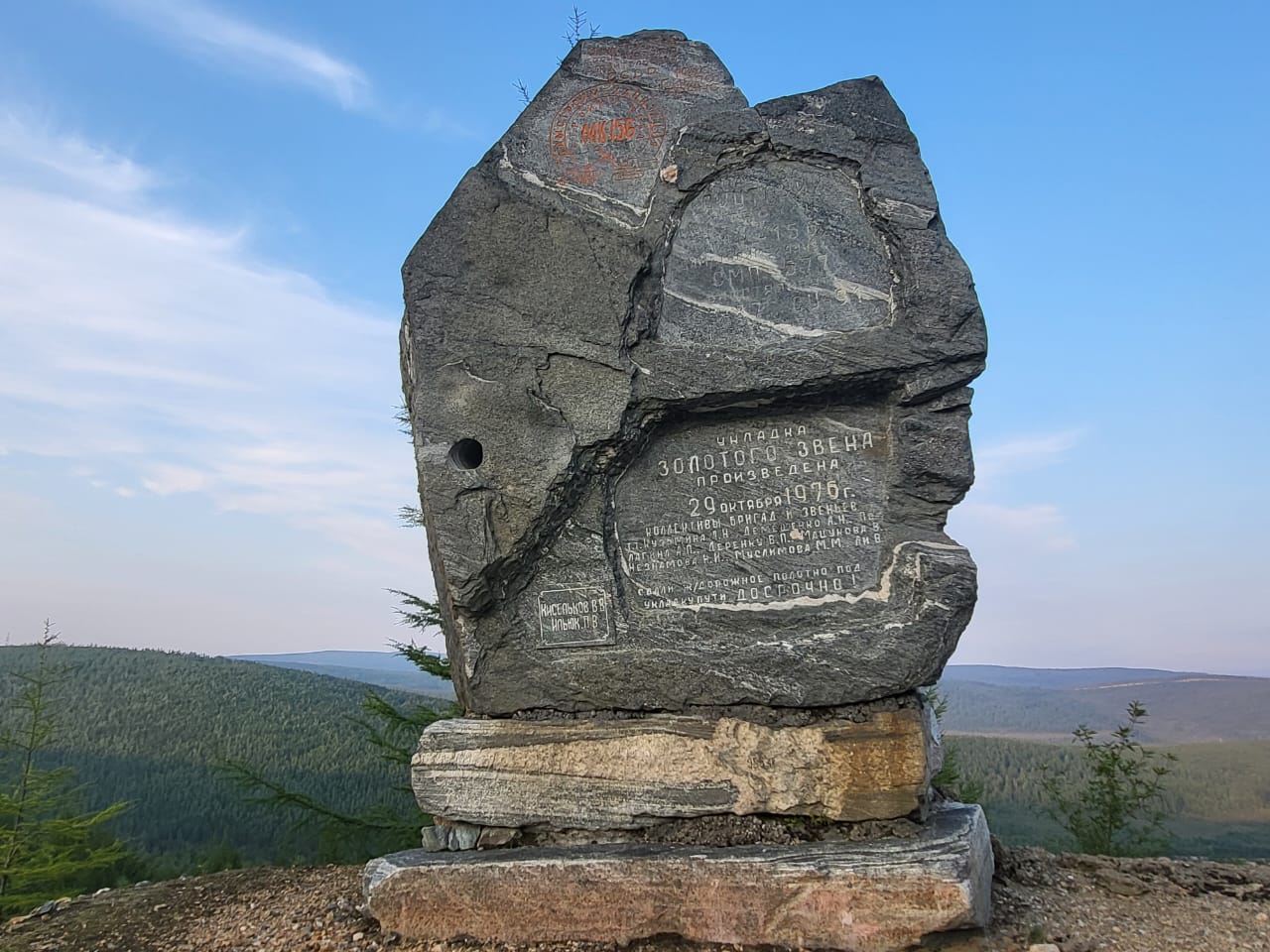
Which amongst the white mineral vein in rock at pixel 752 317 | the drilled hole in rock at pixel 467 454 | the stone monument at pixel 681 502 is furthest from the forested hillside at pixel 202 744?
the white mineral vein in rock at pixel 752 317

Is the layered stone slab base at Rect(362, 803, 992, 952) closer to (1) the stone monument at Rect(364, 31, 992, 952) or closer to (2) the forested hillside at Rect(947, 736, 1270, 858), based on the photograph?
(1) the stone monument at Rect(364, 31, 992, 952)

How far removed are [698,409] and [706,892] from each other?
2.57 metres

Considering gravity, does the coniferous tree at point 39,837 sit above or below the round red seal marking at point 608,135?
below

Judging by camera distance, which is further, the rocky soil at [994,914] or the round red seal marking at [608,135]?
the round red seal marking at [608,135]

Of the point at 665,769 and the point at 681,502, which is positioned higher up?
the point at 681,502

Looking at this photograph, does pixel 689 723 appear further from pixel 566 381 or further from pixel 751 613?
pixel 566 381

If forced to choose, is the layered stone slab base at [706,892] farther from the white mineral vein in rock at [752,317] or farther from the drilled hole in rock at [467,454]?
the white mineral vein in rock at [752,317]

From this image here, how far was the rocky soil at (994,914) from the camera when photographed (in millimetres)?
4879

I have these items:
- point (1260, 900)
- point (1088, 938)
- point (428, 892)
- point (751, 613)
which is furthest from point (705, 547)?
point (1260, 900)

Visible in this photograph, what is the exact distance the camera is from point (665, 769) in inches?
201

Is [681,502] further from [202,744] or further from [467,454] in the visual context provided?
[202,744]

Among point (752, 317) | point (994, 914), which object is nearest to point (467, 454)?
point (752, 317)

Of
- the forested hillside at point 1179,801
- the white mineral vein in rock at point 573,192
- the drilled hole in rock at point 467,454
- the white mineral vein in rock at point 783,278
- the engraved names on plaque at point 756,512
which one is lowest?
the forested hillside at point 1179,801

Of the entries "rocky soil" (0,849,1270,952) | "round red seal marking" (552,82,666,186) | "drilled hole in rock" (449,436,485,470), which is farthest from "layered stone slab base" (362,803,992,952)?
"round red seal marking" (552,82,666,186)
